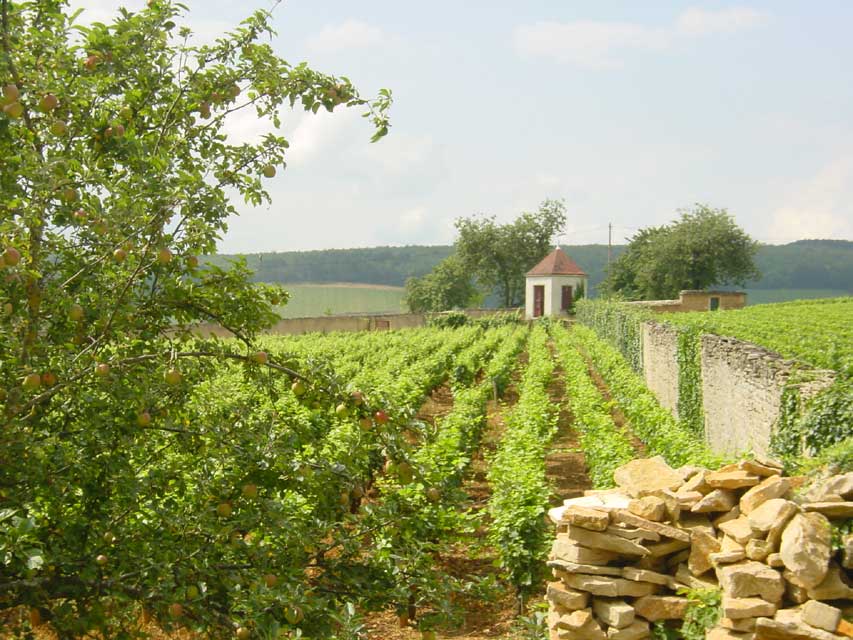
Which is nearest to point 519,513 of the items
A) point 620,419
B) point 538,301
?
point 620,419

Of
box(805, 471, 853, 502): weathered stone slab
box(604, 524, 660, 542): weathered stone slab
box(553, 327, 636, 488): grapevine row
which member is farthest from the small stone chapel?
box(805, 471, 853, 502): weathered stone slab

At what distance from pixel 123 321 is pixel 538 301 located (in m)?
54.4

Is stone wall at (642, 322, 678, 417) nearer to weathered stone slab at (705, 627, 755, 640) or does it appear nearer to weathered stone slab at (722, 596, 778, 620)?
weathered stone slab at (705, 627, 755, 640)

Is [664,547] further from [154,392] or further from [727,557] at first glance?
[154,392]

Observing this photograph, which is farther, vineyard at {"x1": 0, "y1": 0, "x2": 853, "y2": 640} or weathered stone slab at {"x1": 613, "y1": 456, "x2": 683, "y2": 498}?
weathered stone slab at {"x1": 613, "y1": 456, "x2": 683, "y2": 498}

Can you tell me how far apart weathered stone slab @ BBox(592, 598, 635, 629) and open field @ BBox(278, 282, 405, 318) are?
7011 cm

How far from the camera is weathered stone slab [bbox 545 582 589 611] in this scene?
5816 mm

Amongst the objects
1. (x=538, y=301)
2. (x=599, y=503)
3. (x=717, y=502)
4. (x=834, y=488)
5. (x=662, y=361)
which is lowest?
(x=599, y=503)

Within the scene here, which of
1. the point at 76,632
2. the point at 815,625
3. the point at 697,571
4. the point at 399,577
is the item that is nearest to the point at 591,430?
the point at 697,571

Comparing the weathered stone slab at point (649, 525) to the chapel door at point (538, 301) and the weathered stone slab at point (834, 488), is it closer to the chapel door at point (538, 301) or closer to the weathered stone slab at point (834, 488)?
the weathered stone slab at point (834, 488)

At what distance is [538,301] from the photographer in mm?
56750

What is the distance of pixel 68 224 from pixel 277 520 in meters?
1.27

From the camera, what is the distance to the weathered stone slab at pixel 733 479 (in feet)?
18.6

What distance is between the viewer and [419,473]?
3131 millimetres
